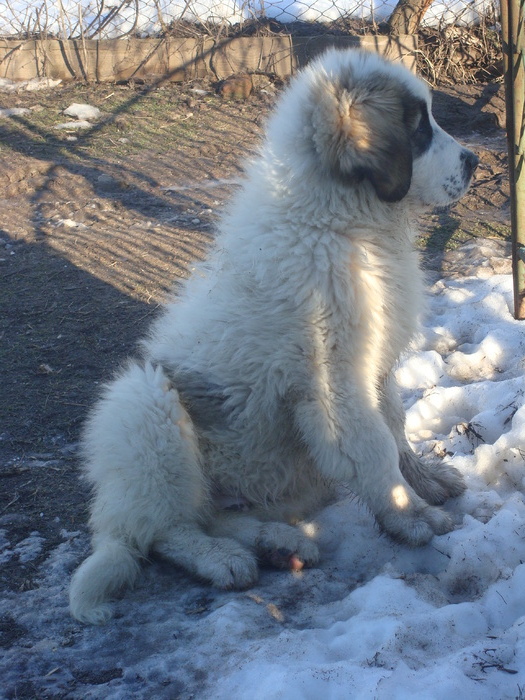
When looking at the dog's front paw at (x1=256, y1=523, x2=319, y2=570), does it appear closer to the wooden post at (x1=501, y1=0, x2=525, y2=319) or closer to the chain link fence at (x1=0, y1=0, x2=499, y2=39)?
the wooden post at (x1=501, y1=0, x2=525, y2=319)

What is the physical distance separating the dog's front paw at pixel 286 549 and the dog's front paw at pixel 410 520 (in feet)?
0.96

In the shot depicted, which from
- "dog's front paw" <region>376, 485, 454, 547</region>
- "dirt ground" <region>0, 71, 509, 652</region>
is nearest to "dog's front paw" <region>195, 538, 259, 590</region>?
"dog's front paw" <region>376, 485, 454, 547</region>

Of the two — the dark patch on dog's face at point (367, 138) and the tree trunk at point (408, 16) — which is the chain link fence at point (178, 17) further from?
the dark patch on dog's face at point (367, 138)

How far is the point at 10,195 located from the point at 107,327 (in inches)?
104

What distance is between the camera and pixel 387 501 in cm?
286

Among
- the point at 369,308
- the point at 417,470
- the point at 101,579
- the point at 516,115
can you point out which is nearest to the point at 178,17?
the point at 516,115

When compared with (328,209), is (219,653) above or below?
below

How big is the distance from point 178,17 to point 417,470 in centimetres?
783

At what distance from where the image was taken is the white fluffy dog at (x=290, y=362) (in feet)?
9.29

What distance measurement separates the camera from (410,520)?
112 inches

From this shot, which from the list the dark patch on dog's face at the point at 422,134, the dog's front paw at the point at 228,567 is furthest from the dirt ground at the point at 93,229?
the dark patch on dog's face at the point at 422,134

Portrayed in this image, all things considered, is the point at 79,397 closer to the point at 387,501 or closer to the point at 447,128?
the point at 387,501

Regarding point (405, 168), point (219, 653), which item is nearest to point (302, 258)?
point (405, 168)

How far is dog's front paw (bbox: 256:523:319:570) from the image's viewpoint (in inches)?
114
